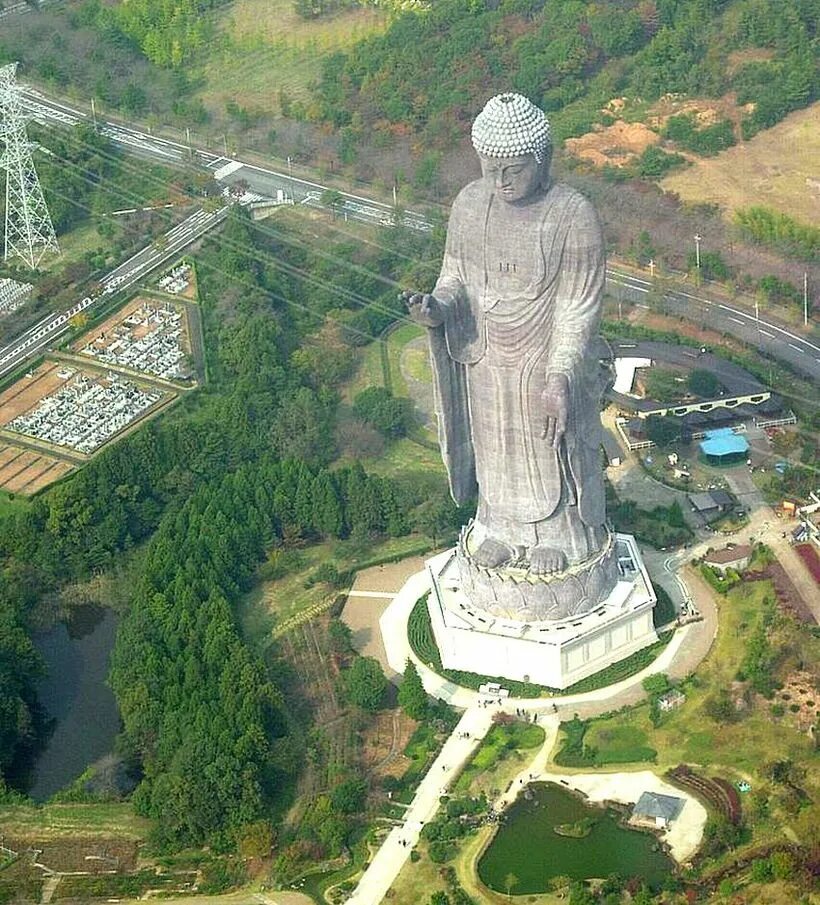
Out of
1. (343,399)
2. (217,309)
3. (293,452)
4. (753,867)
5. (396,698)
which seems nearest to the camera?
(753,867)

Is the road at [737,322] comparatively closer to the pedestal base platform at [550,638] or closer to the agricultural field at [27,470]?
the pedestal base platform at [550,638]

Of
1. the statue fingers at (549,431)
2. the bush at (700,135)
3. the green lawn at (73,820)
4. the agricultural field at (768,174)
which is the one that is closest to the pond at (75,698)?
the green lawn at (73,820)

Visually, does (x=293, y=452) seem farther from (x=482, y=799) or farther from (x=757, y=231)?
(x=757, y=231)

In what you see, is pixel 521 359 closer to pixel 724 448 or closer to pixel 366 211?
pixel 724 448

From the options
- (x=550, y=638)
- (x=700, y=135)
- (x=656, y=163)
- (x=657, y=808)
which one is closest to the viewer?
(x=657, y=808)

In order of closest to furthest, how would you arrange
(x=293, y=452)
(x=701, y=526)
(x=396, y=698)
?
(x=396, y=698) → (x=701, y=526) → (x=293, y=452)

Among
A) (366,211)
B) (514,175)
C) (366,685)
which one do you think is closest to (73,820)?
(366,685)

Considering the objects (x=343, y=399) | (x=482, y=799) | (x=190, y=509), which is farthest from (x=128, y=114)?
(x=482, y=799)
